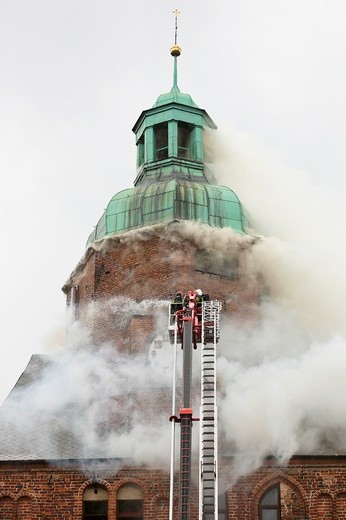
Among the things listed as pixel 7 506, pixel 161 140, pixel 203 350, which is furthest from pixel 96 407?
pixel 161 140

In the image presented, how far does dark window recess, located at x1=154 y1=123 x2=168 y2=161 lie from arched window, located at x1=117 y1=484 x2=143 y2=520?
14.2m

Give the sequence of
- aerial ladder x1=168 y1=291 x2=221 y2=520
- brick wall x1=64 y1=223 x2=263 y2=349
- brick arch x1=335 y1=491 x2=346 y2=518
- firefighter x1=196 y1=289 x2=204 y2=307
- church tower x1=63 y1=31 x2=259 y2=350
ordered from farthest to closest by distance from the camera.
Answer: church tower x1=63 y1=31 x2=259 y2=350 < brick wall x1=64 y1=223 x2=263 y2=349 < brick arch x1=335 y1=491 x2=346 y2=518 < firefighter x1=196 y1=289 x2=204 y2=307 < aerial ladder x1=168 y1=291 x2=221 y2=520

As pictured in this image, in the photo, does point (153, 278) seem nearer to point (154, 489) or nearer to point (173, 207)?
point (173, 207)

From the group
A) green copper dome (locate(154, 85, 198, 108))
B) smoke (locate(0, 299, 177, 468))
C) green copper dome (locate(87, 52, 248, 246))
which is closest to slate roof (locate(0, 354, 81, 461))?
smoke (locate(0, 299, 177, 468))

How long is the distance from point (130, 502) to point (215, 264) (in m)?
9.05

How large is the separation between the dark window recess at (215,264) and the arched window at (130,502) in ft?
27.0

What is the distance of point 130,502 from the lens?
2725 centimetres

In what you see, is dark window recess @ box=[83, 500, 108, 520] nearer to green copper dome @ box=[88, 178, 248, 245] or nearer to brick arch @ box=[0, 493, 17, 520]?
brick arch @ box=[0, 493, 17, 520]

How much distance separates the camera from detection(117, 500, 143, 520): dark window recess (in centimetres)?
2711

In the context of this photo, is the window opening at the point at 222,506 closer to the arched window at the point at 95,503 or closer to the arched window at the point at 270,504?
the arched window at the point at 270,504

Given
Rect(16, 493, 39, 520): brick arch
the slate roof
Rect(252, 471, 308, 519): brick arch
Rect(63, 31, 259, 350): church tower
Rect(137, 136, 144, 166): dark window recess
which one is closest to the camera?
Rect(16, 493, 39, 520): brick arch

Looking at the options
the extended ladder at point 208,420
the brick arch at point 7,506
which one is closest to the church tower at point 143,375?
the brick arch at point 7,506

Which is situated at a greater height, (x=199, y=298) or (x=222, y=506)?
(x=199, y=298)

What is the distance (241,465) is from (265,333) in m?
6.14
